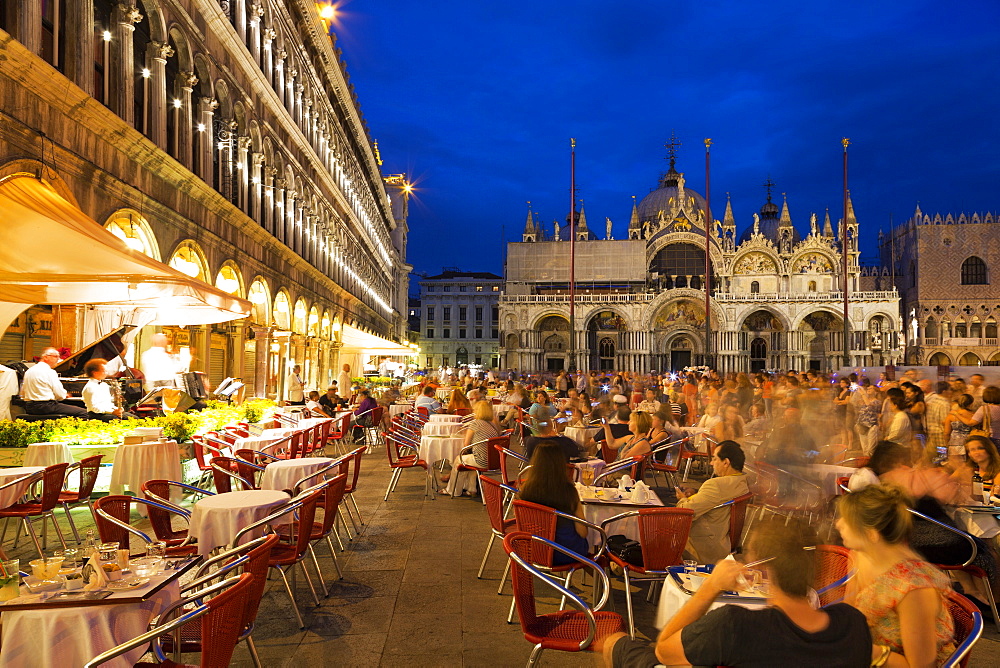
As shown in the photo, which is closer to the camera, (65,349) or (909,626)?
(909,626)

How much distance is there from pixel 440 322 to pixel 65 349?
222 feet

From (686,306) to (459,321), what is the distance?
1123 inches

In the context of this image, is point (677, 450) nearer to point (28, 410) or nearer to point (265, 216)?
point (28, 410)

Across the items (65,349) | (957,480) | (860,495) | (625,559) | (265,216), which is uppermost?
(265,216)

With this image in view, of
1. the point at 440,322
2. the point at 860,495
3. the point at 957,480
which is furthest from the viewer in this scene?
the point at 440,322

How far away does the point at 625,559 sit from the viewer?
5008 mm

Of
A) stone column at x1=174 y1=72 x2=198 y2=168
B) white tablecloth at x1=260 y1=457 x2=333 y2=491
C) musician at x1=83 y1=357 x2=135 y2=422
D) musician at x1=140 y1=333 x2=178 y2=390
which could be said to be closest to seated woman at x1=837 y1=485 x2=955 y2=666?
white tablecloth at x1=260 y1=457 x2=333 y2=491

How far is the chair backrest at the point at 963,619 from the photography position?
293 centimetres

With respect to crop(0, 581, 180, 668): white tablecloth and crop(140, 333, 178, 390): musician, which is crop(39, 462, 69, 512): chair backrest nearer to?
crop(0, 581, 180, 668): white tablecloth

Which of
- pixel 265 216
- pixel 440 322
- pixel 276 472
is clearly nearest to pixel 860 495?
pixel 276 472

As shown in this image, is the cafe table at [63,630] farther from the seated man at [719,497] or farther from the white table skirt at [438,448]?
the white table skirt at [438,448]

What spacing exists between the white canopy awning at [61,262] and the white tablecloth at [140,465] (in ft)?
6.09

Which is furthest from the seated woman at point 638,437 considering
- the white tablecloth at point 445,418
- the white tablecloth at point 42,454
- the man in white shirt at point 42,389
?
the man in white shirt at point 42,389

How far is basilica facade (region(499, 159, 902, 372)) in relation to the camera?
188ft
